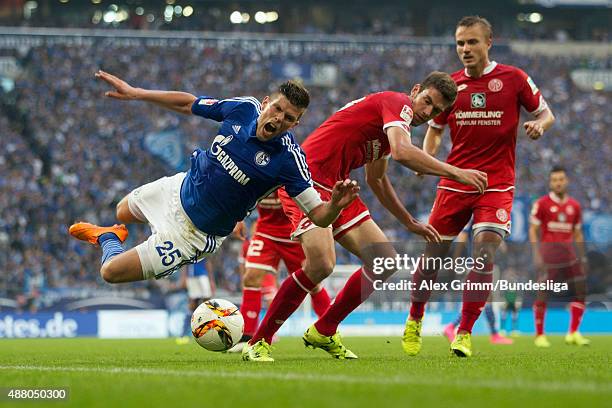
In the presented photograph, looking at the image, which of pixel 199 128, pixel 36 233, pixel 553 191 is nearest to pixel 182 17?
pixel 199 128

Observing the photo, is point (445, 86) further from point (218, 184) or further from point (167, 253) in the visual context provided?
point (167, 253)

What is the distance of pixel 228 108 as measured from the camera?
7.12 m

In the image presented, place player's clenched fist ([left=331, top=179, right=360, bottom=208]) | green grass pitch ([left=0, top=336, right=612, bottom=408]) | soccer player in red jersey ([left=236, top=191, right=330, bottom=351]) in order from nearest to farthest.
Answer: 1. green grass pitch ([left=0, top=336, right=612, bottom=408])
2. player's clenched fist ([left=331, top=179, right=360, bottom=208])
3. soccer player in red jersey ([left=236, top=191, right=330, bottom=351])

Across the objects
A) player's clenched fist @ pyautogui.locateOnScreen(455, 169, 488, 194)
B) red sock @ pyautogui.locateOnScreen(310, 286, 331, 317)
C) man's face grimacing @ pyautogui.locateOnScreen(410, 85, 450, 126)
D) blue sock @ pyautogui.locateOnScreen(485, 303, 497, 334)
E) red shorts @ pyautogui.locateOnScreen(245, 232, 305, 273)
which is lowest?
blue sock @ pyautogui.locateOnScreen(485, 303, 497, 334)

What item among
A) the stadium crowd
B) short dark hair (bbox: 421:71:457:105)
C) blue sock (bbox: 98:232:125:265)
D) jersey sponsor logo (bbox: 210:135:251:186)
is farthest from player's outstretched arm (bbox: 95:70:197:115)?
the stadium crowd

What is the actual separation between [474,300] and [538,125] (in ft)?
5.25

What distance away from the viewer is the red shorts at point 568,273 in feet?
44.9

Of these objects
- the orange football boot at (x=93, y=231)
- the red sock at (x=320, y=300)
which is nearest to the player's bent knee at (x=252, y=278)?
the red sock at (x=320, y=300)

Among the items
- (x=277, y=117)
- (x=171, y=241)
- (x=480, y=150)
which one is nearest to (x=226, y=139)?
(x=277, y=117)

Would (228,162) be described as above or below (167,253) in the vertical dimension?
above

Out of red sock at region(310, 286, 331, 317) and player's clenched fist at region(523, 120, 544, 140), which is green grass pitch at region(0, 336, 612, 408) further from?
red sock at region(310, 286, 331, 317)

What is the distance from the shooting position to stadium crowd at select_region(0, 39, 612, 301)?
83.3 ft

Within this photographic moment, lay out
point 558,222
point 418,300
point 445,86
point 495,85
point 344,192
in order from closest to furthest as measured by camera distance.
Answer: point 344,192
point 445,86
point 418,300
point 495,85
point 558,222

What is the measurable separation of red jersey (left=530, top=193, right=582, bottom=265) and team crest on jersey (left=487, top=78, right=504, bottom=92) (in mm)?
5696
